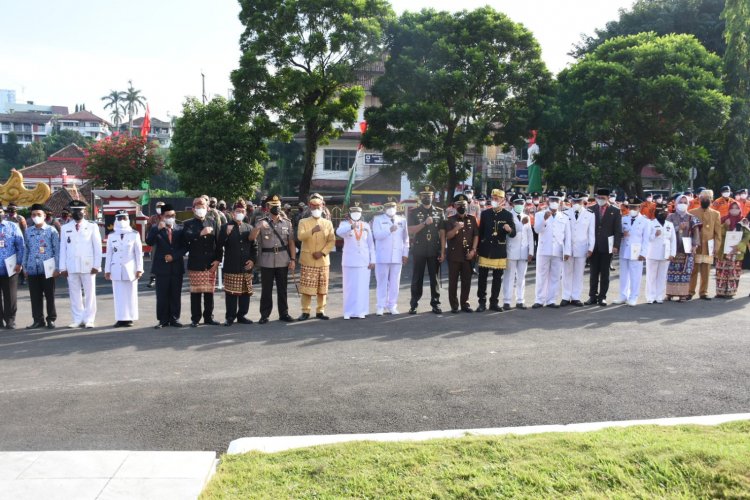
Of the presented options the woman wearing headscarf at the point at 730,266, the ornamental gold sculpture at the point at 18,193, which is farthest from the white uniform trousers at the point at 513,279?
the ornamental gold sculpture at the point at 18,193

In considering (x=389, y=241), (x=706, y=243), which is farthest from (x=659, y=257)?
(x=389, y=241)

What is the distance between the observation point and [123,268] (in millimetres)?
10680

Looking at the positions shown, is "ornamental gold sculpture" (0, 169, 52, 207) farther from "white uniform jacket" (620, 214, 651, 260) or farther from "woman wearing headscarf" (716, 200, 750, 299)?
"woman wearing headscarf" (716, 200, 750, 299)

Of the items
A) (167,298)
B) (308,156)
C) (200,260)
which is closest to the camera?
(167,298)

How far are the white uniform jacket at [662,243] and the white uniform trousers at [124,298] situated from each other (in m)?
9.13

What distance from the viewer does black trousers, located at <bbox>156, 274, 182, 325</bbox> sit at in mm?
10523

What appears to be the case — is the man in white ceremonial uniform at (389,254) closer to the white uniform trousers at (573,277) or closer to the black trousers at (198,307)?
the black trousers at (198,307)

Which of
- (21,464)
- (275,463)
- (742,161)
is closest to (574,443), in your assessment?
(275,463)

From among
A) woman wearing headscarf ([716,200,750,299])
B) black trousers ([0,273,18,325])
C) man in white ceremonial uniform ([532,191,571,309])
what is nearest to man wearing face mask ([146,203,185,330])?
black trousers ([0,273,18,325])

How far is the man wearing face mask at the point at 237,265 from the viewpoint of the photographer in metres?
10.8

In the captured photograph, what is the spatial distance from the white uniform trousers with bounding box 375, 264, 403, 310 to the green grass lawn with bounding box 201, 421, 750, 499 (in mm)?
6573

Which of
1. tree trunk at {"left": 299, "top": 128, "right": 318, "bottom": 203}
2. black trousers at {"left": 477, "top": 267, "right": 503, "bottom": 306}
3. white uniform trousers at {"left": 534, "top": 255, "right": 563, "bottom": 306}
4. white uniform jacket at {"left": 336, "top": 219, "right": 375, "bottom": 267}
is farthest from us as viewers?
tree trunk at {"left": 299, "top": 128, "right": 318, "bottom": 203}

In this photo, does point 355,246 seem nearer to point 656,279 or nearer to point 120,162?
point 656,279

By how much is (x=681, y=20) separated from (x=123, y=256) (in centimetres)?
3230
